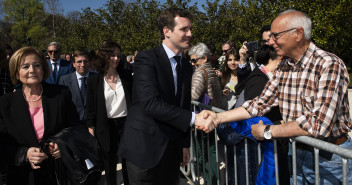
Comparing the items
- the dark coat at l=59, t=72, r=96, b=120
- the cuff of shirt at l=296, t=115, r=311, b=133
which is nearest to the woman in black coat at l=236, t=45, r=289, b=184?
the cuff of shirt at l=296, t=115, r=311, b=133

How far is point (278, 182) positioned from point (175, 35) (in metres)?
1.49

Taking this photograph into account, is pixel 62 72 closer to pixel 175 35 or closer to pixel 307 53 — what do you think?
pixel 175 35

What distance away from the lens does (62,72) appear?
221 inches

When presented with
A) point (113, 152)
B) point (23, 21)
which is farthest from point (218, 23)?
point (23, 21)

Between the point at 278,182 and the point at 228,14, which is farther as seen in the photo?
the point at 228,14

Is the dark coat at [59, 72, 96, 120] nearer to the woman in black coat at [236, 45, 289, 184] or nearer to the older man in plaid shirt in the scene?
the woman in black coat at [236, 45, 289, 184]

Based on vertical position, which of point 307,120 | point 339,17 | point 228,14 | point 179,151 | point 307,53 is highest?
point 228,14

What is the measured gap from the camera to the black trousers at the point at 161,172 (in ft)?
A: 7.40

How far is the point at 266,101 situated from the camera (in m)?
2.42

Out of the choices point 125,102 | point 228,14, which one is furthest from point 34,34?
point 125,102

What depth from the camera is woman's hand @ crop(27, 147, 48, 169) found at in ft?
7.18

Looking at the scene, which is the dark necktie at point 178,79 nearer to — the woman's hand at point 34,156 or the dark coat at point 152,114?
the dark coat at point 152,114

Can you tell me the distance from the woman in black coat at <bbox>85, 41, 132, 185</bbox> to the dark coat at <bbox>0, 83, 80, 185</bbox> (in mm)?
975

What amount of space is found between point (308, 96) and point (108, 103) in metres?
2.41
